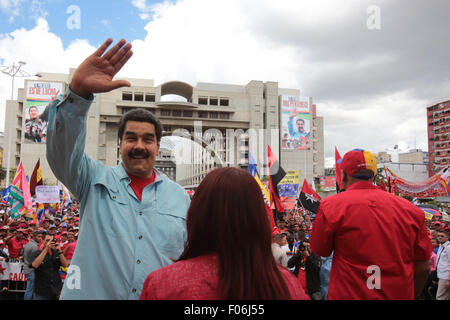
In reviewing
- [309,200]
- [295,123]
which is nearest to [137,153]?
[309,200]

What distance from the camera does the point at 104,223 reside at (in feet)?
6.30

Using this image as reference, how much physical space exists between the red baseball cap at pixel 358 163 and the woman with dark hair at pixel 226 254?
57.3 inches

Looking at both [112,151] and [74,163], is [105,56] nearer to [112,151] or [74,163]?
[74,163]

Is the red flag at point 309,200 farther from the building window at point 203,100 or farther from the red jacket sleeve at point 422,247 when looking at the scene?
the building window at point 203,100

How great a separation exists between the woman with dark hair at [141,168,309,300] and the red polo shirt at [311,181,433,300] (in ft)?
3.47

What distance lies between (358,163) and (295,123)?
62419mm

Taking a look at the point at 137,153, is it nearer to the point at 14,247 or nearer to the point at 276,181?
the point at 14,247

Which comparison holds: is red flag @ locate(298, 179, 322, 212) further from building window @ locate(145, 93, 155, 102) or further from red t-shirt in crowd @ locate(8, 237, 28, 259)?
building window @ locate(145, 93, 155, 102)

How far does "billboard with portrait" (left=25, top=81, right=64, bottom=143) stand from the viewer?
5625cm

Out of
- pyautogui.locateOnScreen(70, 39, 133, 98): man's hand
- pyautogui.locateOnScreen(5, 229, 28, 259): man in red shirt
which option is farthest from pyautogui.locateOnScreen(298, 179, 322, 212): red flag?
pyautogui.locateOnScreen(70, 39, 133, 98): man's hand

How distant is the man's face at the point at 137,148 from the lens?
2143 mm

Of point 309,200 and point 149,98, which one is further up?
point 149,98

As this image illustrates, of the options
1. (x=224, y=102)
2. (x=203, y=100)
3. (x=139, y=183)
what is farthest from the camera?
(x=224, y=102)
